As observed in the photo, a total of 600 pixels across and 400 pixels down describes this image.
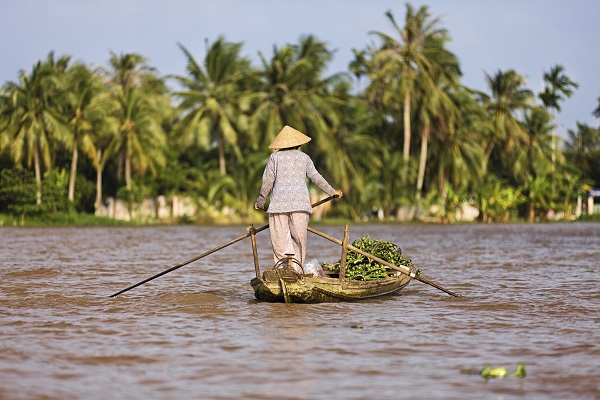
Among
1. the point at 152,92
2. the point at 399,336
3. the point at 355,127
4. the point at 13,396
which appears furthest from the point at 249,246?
the point at 152,92

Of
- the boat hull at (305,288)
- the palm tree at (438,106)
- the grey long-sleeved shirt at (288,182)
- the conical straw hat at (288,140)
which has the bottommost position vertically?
the boat hull at (305,288)

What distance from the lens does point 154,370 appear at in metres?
5.27

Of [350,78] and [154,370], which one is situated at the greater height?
[350,78]

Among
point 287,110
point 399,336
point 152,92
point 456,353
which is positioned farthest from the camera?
point 152,92

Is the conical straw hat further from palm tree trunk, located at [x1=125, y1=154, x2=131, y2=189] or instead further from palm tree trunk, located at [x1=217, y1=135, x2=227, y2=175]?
palm tree trunk, located at [x1=217, y1=135, x2=227, y2=175]

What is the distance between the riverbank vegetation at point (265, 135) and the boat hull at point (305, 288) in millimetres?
27737

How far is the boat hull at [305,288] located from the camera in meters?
8.13

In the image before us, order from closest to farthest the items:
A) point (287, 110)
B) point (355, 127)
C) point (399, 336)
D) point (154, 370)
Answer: point (154, 370) < point (399, 336) < point (287, 110) < point (355, 127)

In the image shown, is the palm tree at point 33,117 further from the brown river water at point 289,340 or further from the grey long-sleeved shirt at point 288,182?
the grey long-sleeved shirt at point 288,182

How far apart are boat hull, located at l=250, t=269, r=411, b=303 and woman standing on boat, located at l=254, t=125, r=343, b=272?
1.08ft

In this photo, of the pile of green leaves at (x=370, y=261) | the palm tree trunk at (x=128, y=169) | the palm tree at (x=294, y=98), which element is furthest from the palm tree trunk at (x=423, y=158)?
the pile of green leaves at (x=370, y=261)

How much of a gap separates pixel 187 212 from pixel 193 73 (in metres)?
5.81

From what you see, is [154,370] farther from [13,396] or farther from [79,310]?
[79,310]

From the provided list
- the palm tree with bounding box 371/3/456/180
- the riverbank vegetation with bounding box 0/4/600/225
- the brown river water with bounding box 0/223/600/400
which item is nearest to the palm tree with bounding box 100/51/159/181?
the riverbank vegetation with bounding box 0/4/600/225
